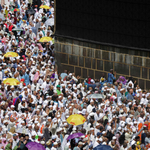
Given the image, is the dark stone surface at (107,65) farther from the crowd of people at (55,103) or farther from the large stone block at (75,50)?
the large stone block at (75,50)

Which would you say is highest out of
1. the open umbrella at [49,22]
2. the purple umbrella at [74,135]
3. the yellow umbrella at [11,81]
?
the open umbrella at [49,22]

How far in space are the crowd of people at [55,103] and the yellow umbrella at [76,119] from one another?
0.70ft

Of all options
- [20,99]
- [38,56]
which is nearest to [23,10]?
[38,56]

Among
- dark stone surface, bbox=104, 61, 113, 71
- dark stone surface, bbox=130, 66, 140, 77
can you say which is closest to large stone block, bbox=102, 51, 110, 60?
dark stone surface, bbox=104, 61, 113, 71

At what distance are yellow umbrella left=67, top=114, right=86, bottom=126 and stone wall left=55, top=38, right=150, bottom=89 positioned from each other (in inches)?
249

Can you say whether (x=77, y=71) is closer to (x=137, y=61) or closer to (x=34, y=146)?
(x=137, y=61)

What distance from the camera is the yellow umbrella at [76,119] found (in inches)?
845

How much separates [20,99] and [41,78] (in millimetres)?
2631

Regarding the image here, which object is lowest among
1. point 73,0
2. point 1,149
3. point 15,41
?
point 1,149

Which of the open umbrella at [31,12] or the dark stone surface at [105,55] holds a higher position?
the open umbrella at [31,12]

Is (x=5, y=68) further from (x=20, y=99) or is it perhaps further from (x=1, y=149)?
(x=1, y=149)

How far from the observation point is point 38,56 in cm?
2978

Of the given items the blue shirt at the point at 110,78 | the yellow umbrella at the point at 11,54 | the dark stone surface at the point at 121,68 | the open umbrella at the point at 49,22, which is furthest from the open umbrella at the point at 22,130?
the open umbrella at the point at 49,22

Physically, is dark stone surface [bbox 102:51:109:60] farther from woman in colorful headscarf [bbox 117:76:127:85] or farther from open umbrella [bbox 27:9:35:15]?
open umbrella [bbox 27:9:35:15]
